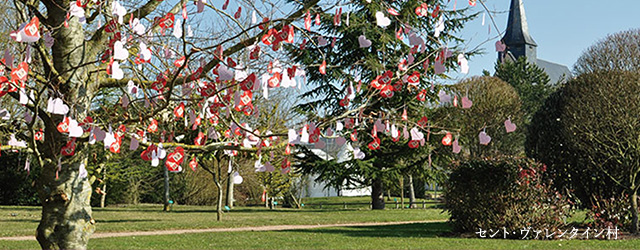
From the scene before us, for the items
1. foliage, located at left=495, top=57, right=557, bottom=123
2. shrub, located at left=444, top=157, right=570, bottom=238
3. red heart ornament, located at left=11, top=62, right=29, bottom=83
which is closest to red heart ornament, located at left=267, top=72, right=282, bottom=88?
red heart ornament, located at left=11, top=62, right=29, bottom=83

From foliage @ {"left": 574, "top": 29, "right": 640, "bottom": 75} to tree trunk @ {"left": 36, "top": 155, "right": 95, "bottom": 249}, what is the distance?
17.0 meters

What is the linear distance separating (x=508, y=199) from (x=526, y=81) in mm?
37016

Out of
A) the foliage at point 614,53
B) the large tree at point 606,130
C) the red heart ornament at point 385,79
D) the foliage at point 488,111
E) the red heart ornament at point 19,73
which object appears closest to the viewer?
the red heart ornament at point 19,73

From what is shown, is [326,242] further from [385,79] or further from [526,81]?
[526,81]

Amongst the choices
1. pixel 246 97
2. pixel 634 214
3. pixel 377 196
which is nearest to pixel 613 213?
pixel 634 214

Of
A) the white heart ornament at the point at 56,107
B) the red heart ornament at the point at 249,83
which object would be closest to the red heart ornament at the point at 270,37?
the red heart ornament at the point at 249,83

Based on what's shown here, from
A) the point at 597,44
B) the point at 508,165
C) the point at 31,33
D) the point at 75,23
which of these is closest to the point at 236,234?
the point at 508,165

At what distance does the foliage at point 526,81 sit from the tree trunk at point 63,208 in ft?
130

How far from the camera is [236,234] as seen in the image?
10.6 m

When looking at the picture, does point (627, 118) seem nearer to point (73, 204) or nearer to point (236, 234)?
point (236, 234)

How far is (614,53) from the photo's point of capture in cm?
1852

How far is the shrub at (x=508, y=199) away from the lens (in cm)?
952

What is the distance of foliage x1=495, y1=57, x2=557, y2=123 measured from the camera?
137ft

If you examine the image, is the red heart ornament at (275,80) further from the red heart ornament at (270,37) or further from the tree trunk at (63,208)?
the tree trunk at (63,208)
